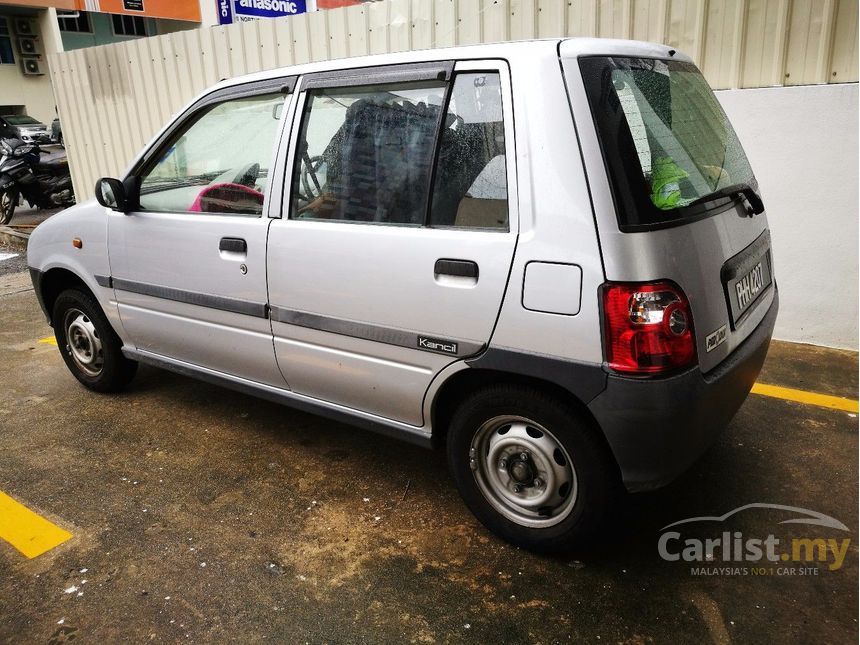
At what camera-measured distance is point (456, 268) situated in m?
2.42

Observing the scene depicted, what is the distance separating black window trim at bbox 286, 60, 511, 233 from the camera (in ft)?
8.16

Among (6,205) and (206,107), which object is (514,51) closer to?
(206,107)

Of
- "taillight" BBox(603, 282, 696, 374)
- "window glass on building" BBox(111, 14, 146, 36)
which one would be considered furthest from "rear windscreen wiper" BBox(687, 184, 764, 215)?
"window glass on building" BBox(111, 14, 146, 36)

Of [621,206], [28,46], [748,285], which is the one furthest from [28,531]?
[28,46]

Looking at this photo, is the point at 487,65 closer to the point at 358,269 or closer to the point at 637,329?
the point at 358,269

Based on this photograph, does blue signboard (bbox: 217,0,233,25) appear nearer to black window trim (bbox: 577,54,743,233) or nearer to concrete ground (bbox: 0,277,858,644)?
concrete ground (bbox: 0,277,858,644)

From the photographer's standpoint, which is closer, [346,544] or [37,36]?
[346,544]

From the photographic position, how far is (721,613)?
232 centimetres

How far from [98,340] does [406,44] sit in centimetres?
340

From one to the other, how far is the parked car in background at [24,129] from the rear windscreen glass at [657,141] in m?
22.5

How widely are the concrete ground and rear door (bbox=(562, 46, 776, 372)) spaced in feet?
2.71

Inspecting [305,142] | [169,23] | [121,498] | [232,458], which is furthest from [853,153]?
[169,23]

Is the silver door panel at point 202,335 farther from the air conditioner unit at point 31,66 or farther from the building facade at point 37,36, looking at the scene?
the air conditioner unit at point 31,66

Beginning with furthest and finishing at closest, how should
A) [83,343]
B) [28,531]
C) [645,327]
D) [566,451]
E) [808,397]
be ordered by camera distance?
[83,343] < [808,397] < [28,531] < [566,451] < [645,327]
